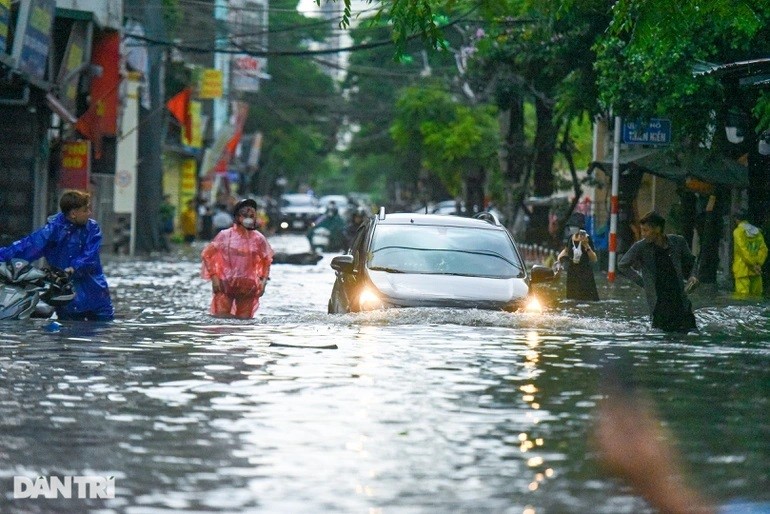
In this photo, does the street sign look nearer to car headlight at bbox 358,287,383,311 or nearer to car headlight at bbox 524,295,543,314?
car headlight at bbox 524,295,543,314

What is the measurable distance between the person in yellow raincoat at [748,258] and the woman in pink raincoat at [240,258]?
10.7m

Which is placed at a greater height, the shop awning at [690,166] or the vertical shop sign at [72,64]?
the vertical shop sign at [72,64]

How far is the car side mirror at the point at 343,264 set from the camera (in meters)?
16.6

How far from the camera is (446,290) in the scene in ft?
52.0

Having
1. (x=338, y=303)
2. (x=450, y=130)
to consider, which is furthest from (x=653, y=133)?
(x=450, y=130)

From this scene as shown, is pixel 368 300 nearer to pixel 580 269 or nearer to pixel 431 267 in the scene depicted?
pixel 431 267

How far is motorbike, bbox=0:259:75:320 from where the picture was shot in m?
14.8

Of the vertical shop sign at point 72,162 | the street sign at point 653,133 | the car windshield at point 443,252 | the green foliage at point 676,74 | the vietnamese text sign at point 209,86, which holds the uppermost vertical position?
the vietnamese text sign at point 209,86

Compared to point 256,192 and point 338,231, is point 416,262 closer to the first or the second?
point 338,231

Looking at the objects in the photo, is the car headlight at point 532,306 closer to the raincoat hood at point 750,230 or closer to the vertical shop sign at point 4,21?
the raincoat hood at point 750,230

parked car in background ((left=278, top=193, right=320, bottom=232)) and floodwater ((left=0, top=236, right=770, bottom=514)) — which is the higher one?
parked car in background ((left=278, top=193, right=320, bottom=232))

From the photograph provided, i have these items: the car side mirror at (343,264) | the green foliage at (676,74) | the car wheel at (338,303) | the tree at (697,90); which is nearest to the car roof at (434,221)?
the car wheel at (338,303)

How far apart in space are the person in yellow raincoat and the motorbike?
43.6 ft

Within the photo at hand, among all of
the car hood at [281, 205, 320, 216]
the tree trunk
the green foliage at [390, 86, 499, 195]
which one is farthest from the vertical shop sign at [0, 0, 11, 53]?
the car hood at [281, 205, 320, 216]
